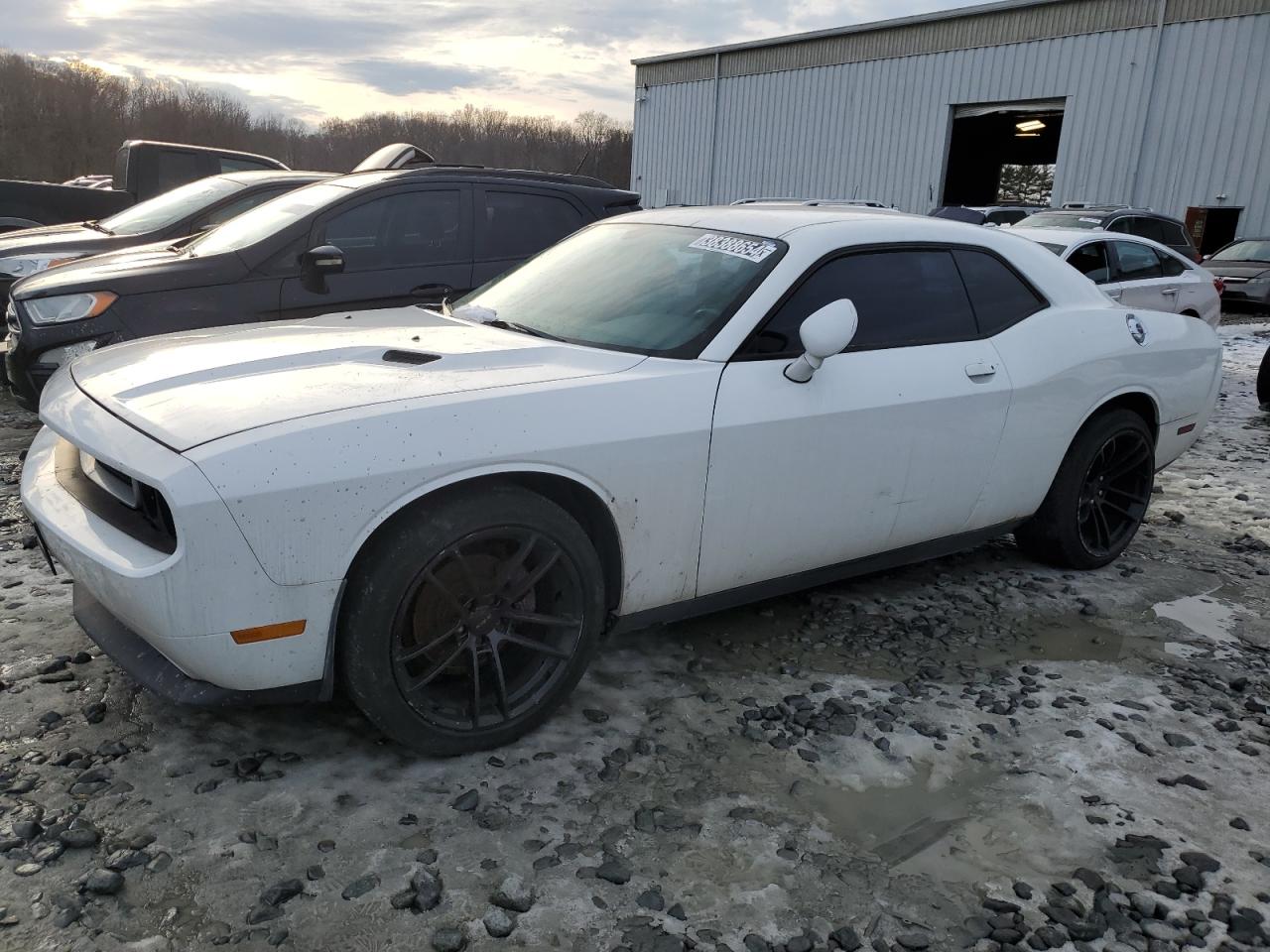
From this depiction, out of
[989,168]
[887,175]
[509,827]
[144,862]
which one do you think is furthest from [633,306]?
[989,168]

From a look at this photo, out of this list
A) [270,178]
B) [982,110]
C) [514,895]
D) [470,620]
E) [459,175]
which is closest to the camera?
[514,895]

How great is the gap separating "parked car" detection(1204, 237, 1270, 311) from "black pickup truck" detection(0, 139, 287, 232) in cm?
1414

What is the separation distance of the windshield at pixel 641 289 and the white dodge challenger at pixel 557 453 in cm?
1

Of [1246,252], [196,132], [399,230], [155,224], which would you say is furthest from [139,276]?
[196,132]

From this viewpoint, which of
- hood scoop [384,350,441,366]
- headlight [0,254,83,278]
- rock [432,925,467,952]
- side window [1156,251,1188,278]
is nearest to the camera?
rock [432,925,467,952]

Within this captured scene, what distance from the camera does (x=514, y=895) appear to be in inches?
85.5

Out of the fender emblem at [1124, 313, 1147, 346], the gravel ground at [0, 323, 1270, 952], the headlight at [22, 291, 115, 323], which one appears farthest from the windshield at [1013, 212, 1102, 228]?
the headlight at [22, 291, 115, 323]

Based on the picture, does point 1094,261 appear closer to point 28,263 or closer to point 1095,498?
point 1095,498

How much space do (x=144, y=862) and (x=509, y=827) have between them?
2.71 feet

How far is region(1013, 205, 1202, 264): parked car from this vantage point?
12664 mm

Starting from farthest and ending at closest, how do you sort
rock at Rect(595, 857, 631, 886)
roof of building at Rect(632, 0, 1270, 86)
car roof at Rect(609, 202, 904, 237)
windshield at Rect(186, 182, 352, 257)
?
roof of building at Rect(632, 0, 1270, 86)
windshield at Rect(186, 182, 352, 257)
car roof at Rect(609, 202, 904, 237)
rock at Rect(595, 857, 631, 886)

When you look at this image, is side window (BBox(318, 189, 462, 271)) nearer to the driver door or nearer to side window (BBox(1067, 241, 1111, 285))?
the driver door

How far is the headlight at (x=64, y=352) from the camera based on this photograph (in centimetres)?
512

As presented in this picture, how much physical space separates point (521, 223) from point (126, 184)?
6516 millimetres
